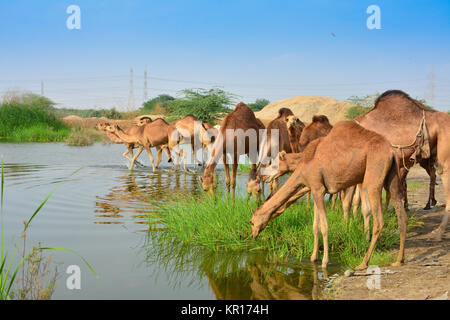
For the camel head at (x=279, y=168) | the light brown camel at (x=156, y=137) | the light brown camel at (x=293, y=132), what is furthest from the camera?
the light brown camel at (x=156, y=137)

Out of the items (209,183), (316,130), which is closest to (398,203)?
(209,183)

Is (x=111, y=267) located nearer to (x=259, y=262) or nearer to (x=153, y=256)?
(x=153, y=256)

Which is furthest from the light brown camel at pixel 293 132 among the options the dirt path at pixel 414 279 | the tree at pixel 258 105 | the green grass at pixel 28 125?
the tree at pixel 258 105

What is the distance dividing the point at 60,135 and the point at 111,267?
28.9 m

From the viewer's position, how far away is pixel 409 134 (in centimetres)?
733

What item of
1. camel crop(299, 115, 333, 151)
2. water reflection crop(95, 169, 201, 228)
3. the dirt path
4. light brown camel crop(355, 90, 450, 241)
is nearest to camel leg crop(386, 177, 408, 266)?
the dirt path

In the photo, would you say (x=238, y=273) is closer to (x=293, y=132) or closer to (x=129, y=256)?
(x=129, y=256)

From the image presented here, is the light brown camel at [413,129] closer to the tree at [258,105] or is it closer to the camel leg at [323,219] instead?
the camel leg at [323,219]

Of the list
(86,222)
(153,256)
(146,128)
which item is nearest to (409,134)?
(153,256)

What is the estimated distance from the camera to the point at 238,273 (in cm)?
582

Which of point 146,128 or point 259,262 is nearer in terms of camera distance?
point 259,262

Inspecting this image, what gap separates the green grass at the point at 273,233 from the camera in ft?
21.7

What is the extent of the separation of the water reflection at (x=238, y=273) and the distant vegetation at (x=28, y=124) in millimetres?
27653

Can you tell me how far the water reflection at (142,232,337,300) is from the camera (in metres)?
5.15
